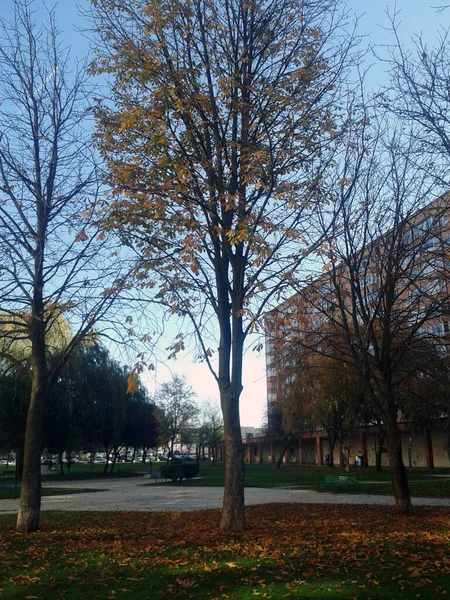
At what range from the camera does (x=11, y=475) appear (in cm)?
3881

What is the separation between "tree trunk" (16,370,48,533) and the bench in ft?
42.9

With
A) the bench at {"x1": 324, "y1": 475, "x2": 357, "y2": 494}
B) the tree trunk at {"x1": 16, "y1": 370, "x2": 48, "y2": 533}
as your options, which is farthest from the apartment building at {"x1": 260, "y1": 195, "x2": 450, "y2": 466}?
the bench at {"x1": 324, "y1": 475, "x2": 357, "y2": 494}

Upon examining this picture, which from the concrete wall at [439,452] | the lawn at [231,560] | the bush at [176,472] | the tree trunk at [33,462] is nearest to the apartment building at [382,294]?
the lawn at [231,560]

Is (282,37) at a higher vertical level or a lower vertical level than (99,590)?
higher

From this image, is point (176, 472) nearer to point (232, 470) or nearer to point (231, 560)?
point (232, 470)

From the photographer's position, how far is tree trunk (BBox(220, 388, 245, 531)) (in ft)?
34.6

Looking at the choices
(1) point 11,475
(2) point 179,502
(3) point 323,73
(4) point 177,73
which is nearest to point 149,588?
(4) point 177,73

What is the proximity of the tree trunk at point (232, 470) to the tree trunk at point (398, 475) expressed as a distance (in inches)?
194

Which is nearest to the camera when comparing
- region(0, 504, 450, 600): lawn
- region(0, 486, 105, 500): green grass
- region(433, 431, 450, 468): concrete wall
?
region(0, 504, 450, 600): lawn

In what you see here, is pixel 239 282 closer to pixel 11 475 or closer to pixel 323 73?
pixel 323 73

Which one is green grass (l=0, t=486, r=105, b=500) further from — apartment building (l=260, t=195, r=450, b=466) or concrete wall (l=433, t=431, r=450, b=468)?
concrete wall (l=433, t=431, r=450, b=468)

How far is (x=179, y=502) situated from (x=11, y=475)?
23.5 m

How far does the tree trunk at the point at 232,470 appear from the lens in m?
10.5

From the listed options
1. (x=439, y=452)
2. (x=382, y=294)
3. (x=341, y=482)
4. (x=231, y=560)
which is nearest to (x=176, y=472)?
(x=341, y=482)
